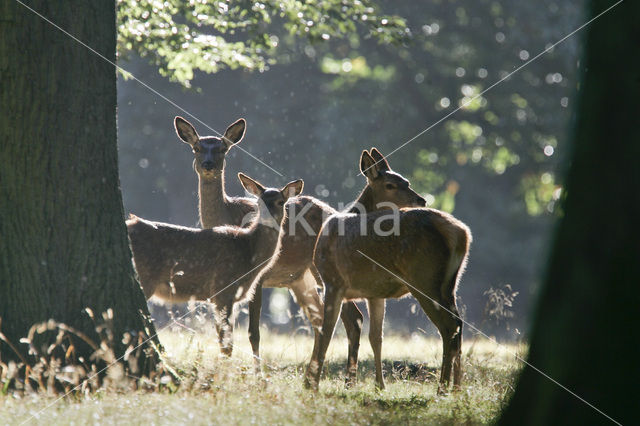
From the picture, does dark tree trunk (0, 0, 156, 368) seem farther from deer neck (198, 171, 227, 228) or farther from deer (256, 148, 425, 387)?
deer neck (198, 171, 227, 228)

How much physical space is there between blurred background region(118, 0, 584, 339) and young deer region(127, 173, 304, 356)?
15.1 m

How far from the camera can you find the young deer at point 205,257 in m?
8.91

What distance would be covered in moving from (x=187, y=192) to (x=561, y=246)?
79.2 ft

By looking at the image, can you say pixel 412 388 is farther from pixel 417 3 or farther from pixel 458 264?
pixel 417 3

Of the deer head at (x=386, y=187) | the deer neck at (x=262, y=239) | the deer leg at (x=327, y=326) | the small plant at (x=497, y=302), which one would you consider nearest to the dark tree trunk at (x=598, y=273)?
the deer leg at (x=327, y=326)

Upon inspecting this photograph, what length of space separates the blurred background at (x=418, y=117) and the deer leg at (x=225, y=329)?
52.7 ft

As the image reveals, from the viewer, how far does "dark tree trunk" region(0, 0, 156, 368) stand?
6211mm

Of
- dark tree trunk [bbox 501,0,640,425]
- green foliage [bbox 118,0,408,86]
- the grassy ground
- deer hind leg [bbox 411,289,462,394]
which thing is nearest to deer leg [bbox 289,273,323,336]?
the grassy ground

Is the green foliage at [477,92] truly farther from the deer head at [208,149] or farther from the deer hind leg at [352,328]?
the deer hind leg at [352,328]

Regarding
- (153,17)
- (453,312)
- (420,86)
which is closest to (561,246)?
(453,312)

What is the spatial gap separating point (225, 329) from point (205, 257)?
187cm

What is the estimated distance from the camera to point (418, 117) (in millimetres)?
25609

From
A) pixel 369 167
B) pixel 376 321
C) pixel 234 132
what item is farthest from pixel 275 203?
pixel 234 132

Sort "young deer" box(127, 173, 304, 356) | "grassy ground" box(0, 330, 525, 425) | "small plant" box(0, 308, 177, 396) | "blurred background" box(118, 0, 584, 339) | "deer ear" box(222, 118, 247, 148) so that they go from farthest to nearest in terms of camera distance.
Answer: "blurred background" box(118, 0, 584, 339)
"deer ear" box(222, 118, 247, 148)
"young deer" box(127, 173, 304, 356)
"small plant" box(0, 308, 177, 396)
"grassy ground" box(0, 330, 525, 425)
